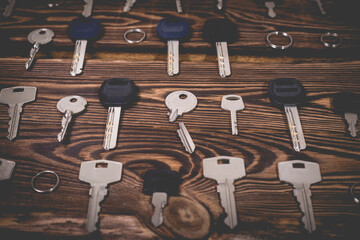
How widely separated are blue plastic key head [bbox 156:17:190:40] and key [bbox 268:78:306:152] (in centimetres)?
64

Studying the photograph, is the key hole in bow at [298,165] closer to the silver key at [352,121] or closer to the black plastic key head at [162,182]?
the silver key at [352,121]

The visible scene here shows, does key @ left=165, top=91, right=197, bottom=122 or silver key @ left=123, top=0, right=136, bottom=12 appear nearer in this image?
key @ left=165, top=91, right=197, bottom=122

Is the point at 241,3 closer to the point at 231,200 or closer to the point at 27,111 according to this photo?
the point at 231,200

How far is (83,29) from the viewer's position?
65.6 inches

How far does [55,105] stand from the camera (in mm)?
1423

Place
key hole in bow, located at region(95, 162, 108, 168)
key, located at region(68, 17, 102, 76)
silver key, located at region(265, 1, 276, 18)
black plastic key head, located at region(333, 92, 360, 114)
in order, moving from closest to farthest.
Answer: key hole in bow, located at region(95, 162, 108, 168)
black plastic key head, located at region(333, 92, 360, 114)
key, located at region(68, 17, 102, 76)
silver key, located at region(265, 1, 276, 18)

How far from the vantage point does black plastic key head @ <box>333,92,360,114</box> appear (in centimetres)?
136

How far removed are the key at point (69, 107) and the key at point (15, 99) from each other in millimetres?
183

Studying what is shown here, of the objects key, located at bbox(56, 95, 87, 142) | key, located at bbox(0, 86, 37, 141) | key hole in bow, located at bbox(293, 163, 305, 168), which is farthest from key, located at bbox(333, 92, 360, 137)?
key, located at bbox(0, 86, 37, 141)

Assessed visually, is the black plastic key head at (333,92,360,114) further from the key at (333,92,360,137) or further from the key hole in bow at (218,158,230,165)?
the key hole in bow at (218,158,230,165)

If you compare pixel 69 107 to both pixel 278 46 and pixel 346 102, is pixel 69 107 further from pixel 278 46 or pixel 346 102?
Result: pixel 346 102

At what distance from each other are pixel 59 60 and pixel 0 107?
42 cm

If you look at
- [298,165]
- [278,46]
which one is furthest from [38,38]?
[298,165]

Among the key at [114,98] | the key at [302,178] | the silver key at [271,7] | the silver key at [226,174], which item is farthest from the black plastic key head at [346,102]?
the key at [114,98]
